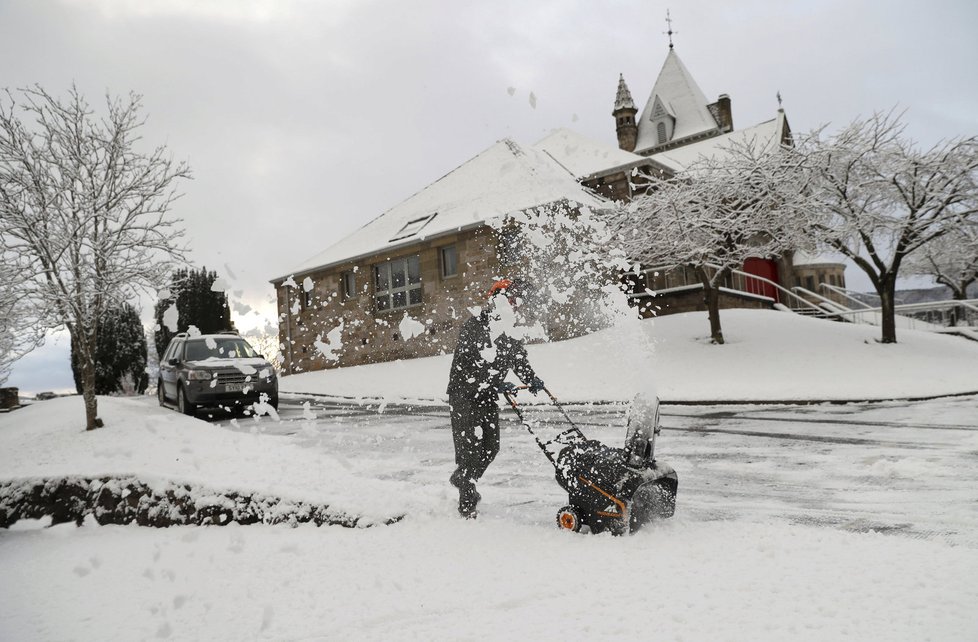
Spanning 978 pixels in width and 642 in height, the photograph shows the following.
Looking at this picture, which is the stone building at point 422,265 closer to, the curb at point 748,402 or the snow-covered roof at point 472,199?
the snow-covered roof at point 472,199

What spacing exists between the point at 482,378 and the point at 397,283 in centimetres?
1939

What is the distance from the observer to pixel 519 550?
4023 mm

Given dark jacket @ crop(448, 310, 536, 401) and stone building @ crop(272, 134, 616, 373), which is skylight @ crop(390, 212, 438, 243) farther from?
dark jacket @ crop(448, 310, 536, 401)

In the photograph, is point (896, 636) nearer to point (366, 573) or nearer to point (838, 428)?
point (366, 573)

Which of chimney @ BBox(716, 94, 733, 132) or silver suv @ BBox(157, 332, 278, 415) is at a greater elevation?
chimney @ BBox(716, 94, 733, 132)

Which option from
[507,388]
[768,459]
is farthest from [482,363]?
[768,459]

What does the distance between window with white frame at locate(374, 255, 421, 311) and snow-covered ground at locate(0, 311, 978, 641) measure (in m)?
14.3

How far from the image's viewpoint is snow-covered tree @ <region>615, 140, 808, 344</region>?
17.9 m

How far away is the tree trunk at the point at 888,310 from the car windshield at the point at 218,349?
17252 millimetres

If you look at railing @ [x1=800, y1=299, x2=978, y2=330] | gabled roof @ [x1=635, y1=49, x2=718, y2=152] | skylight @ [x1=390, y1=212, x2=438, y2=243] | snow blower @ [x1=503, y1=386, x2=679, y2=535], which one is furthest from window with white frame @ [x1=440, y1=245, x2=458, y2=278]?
gabled roof @ [x1=635, y1=49, x2=718, y2=152]

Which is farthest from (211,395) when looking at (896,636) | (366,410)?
(896,636)

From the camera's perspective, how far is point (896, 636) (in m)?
2.60

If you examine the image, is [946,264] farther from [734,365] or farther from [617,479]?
[617,479]

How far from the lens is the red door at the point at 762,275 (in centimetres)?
2838
